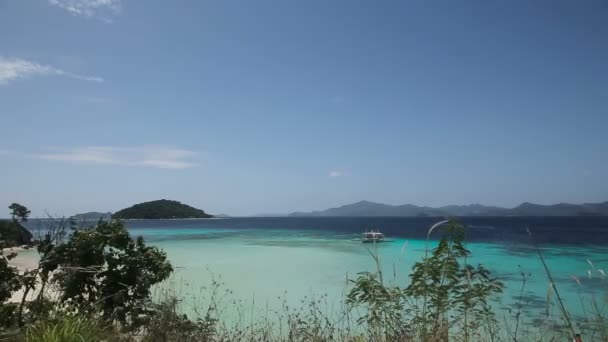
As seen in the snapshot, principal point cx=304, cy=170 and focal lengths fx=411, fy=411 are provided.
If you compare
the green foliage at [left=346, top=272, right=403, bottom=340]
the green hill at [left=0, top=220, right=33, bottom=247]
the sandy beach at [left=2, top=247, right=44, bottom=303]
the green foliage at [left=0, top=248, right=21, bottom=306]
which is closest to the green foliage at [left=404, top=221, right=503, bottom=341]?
the green foliage at [left=346, top=272, right=403, bottom=340]

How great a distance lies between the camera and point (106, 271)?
5566mm

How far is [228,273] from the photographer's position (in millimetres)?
23641

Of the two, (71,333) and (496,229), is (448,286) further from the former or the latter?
(496,229)

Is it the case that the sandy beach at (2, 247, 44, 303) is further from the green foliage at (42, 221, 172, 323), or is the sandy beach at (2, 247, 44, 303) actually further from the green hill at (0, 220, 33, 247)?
the green foliage at (42, 221, 172, 323)

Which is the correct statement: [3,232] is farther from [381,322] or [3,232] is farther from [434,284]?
[434,284]

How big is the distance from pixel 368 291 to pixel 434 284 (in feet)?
2.27

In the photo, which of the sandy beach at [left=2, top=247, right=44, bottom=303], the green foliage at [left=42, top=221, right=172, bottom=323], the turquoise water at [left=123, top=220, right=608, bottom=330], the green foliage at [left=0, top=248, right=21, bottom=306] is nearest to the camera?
the green foliage at [left=0, top=248, right=21, bottom=306]

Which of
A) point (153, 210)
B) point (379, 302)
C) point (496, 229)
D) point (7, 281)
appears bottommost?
point (496, 229)

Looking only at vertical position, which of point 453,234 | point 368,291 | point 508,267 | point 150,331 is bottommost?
point 508,267

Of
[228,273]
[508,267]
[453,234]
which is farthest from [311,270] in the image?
[453,234]

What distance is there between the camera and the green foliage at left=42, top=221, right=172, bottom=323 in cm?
539

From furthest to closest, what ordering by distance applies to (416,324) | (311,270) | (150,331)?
(311,270) → (150,331) → (416,324)

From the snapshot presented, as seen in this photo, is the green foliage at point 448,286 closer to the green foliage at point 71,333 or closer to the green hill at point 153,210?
the green foliage at point 71,333

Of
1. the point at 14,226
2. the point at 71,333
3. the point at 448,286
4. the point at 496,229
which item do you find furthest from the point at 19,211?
the point at 496,229
